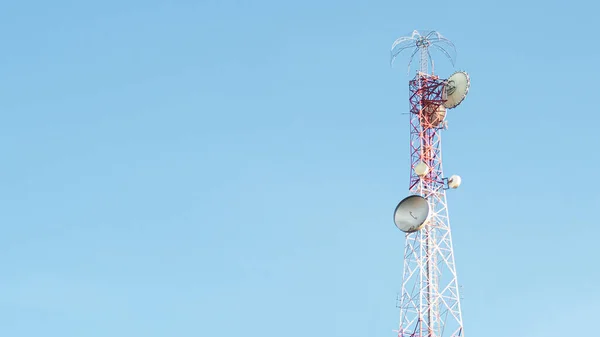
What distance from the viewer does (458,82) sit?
274ft

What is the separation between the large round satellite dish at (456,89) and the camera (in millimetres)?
83000

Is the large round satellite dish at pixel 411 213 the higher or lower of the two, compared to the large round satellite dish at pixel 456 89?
lower

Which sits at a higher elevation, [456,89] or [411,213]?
[456,89]

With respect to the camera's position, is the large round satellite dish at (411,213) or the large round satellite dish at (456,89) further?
the large round satellite dish at (456,89)

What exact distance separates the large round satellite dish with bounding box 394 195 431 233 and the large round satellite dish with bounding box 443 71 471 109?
746 cm

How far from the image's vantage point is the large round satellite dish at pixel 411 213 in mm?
78688

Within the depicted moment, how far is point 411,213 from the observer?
3115 inches

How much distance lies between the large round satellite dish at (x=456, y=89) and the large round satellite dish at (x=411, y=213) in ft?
24.5

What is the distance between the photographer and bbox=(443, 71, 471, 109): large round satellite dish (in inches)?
3268

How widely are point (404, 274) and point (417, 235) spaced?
238 centimetres

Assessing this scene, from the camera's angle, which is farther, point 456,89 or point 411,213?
point 456,89

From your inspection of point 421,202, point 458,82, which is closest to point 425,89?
point 458,82

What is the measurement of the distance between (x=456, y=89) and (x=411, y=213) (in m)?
8.94

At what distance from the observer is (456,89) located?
83.3m
